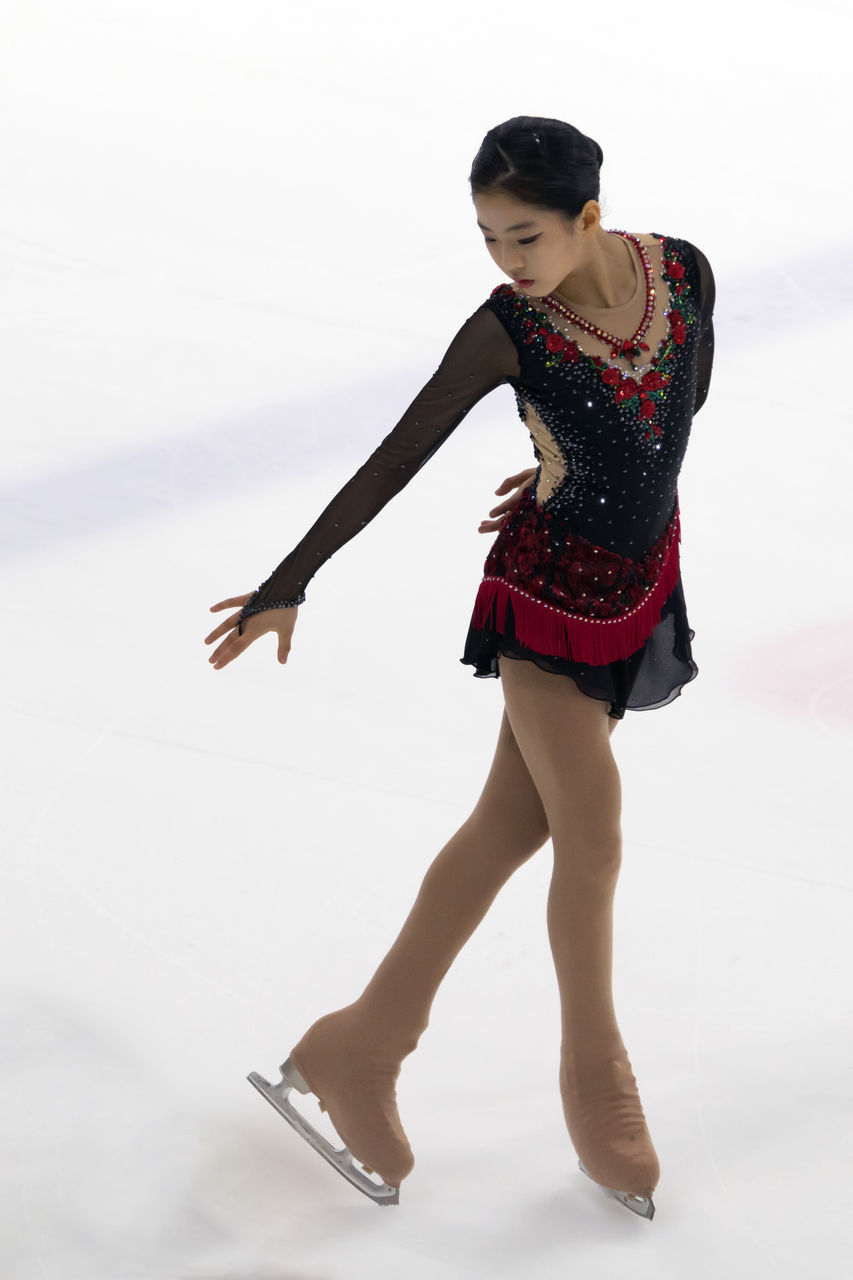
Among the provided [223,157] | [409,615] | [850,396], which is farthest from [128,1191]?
[223,157]

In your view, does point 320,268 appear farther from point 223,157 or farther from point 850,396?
point 850,396

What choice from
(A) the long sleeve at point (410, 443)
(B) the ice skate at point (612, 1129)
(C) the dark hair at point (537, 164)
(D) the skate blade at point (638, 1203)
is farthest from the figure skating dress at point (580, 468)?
(D) the skate blade at point (638, 1203)

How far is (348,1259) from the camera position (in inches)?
76.3

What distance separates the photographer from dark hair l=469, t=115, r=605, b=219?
1.70 meters

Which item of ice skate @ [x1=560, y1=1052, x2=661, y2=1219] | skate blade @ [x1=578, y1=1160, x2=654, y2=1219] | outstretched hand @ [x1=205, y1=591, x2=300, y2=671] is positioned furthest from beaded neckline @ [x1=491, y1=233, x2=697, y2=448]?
skate blade @ [x1=578, y1=1160, x2=654, y2=1219]

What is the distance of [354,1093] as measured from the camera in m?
2.07

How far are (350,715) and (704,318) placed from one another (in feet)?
4.08

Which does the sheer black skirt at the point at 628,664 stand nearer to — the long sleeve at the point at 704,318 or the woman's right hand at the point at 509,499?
the woman's right hand at the point at 509,499

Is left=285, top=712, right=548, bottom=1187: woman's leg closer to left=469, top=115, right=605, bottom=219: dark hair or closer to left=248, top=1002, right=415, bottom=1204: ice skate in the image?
left=248, top=1002, right=415, bottom=1204: ice skate

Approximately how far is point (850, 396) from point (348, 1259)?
8.63 ft

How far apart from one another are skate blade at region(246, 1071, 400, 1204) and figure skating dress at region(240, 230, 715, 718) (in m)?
A: 0.61

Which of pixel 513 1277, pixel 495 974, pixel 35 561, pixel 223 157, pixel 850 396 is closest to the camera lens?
pixel 513 1277

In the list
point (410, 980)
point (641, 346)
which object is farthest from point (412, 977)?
point (641, 346)

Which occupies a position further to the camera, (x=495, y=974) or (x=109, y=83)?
(x=109, y=83)
